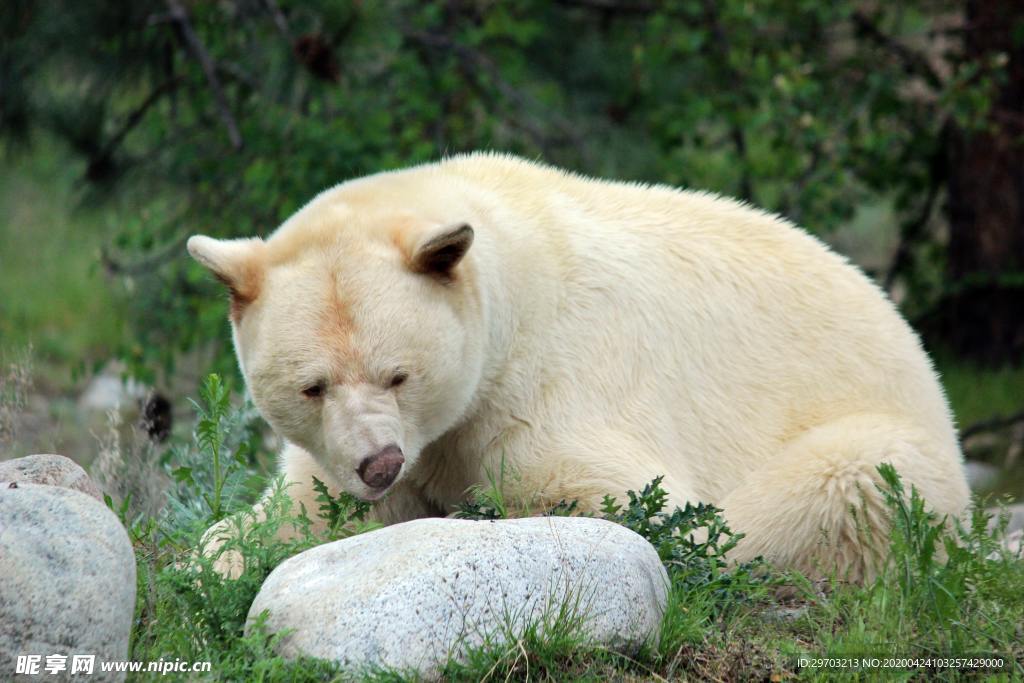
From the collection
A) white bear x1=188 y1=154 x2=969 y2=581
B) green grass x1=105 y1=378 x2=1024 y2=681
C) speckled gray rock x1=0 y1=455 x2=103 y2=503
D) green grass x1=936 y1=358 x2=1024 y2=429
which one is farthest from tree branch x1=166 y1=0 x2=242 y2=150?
green grass x1=936 y1=358 x2=1024 y2=429

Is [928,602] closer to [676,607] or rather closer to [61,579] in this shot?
[676,607]

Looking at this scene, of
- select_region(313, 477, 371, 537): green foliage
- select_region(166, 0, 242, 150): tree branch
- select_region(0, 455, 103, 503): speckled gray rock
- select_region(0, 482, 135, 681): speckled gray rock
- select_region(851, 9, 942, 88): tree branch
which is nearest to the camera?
select_region(0, 482, 135, 681): speckled gray rock

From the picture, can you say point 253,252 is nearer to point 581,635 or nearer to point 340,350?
point 340,350

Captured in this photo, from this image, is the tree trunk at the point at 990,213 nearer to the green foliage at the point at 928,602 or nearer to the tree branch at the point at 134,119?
the tree branch at the point at 134,119

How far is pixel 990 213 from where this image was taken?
30.1 feet

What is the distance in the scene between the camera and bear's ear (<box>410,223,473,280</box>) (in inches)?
148

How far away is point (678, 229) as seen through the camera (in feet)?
15.8

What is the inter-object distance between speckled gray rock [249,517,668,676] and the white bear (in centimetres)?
42

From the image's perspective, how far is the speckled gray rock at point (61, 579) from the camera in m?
2.80

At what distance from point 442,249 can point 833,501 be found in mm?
1572

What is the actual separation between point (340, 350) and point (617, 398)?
109 centimetres

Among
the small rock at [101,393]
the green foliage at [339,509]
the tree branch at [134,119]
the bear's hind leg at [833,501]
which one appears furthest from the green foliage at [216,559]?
the small rock at [101,393]

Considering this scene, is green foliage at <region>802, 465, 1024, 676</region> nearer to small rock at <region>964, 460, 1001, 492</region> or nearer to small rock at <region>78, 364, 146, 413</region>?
small rock at <region>964, 460, 1001, 492</region>

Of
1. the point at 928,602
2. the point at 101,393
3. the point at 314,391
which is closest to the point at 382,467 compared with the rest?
the point at 314,391
